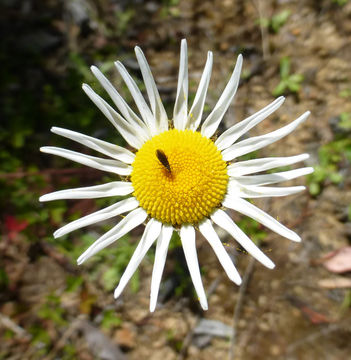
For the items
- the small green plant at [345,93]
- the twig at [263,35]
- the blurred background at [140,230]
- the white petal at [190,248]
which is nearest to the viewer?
the white petal at [190,248]

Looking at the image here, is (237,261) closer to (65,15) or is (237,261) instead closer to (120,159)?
(120,159)

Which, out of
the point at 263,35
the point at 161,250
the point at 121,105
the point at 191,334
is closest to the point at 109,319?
the point at 191,334

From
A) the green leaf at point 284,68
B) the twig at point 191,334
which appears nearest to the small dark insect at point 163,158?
the twig at point 191,334

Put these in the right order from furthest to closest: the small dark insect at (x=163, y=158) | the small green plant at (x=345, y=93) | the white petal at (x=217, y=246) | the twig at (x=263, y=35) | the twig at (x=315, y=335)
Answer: the twig at (x=263, y=35)
the small green plant at (x=345, y=93)
the twig at (x=315, y=335)
the white petal at (x=217, y=246)
the small dark insect at (x=163, y=158)

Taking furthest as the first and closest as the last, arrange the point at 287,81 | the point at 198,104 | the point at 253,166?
the point at 287,81 → the point at 198,104 → the point at 253,166

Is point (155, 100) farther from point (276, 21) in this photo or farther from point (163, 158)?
point (276, 21)

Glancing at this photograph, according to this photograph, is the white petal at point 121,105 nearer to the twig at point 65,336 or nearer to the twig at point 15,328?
the twig at point 65,336

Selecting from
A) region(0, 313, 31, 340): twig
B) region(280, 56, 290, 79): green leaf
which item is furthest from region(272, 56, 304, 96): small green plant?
region(0, 313, 31, 340): twig
